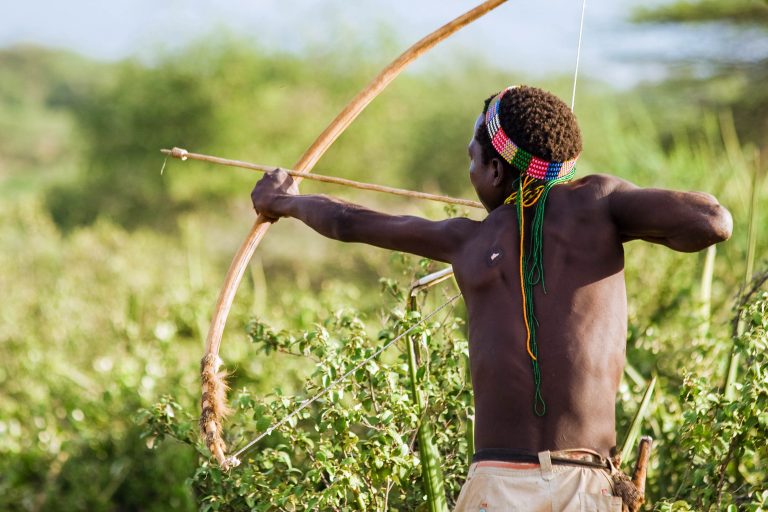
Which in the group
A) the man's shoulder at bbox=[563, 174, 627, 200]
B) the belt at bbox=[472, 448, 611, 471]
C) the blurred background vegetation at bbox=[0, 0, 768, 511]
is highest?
the man's shoulder at bbox=[563, 174, 627, 200]

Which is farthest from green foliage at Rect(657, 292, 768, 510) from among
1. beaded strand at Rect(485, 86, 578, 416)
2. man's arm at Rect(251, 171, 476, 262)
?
man's arm at Rect(251, 171, 476, 262)

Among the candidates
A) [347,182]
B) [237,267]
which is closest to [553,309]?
[347,182]

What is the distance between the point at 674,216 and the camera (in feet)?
9.00

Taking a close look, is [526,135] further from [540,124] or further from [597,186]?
[597,186]

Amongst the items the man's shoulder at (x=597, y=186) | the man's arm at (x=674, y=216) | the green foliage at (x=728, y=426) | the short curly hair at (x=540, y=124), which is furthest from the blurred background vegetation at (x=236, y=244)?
the short curly hair at (x=540, y=124)

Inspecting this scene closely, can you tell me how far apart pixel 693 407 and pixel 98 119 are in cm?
1990

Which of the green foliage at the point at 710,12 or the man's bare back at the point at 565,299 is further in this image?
the green foliage at the point at 710,12

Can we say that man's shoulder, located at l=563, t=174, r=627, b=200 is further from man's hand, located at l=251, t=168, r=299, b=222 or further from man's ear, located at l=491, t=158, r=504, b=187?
man's hand, located at l=251, t=168, r=299, b=222

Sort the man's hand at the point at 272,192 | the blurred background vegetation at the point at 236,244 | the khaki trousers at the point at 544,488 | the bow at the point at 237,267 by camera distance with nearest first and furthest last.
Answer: the khaki trousers at the point at 544,488, the bow at the point at 237,267, the man's hand at the point at 272,192, the blurred background vegetation at the point at 236,244

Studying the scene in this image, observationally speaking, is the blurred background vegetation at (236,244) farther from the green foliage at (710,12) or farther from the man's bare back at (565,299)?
the man's bare back at (565,299)

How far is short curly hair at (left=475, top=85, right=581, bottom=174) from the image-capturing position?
293 centimetres

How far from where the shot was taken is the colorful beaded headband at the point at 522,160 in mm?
2947

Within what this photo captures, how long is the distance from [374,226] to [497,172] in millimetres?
402

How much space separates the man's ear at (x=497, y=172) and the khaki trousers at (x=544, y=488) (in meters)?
0.80
